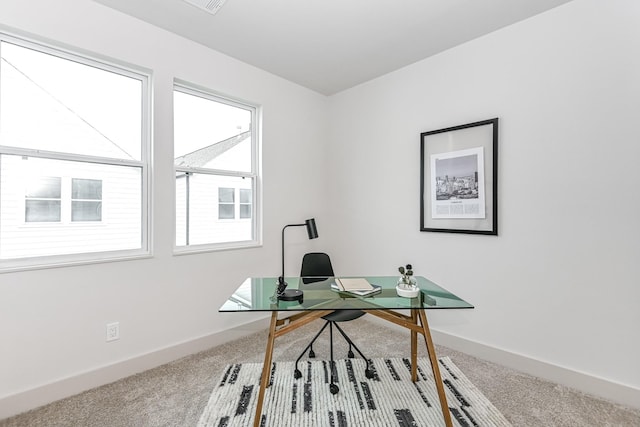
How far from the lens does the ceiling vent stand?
2.02m

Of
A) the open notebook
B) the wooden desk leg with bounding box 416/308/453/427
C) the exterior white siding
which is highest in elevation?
the exterior white siding

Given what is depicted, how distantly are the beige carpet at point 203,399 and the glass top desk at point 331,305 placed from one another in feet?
2.01

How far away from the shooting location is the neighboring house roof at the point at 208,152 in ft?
8.74

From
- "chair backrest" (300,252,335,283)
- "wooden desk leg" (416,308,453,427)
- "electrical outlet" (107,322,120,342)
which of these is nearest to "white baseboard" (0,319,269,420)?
"electrical outlet" (107,322,120,342)

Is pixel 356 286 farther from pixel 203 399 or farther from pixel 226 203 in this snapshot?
pixel 226 203

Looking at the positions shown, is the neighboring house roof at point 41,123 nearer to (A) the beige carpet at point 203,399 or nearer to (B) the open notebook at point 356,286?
(A) the beige carpet at point 203,399

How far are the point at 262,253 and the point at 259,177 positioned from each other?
2.69ft

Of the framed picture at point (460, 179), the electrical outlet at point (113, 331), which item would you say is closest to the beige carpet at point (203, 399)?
the electrical outlet at point (113, 331)

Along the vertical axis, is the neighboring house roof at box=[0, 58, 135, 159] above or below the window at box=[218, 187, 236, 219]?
above

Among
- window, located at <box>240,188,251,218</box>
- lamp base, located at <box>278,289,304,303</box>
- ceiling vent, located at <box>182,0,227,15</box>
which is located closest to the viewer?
lamp base, located at <box>278,289,304,303</box>

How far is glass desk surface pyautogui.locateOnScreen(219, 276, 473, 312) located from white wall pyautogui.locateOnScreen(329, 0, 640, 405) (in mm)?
805

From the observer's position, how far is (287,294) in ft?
5.94

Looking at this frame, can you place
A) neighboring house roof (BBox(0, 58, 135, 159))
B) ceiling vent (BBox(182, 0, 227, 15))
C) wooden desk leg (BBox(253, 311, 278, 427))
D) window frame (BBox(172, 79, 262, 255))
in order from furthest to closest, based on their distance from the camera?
window frame (BBox(172, 79, 262, 255)) < ceiling vent (BBox(182, 0, 227, 15)) < neighboring house roof (BBox(0, 58, 135, 159)) < wooden desk leg (BBox(253, 311, 278, 427))

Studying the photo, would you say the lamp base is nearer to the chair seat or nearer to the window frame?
the chair seat
